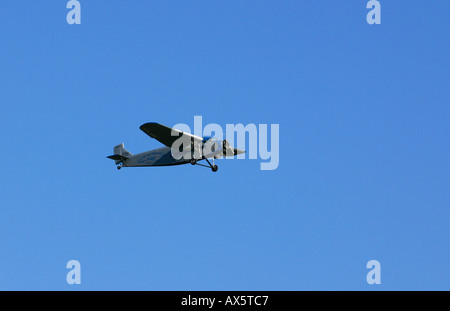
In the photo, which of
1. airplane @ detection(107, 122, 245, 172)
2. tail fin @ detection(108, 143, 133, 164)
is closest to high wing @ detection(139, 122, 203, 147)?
airplane @ detection(107, 122, 245, 172)

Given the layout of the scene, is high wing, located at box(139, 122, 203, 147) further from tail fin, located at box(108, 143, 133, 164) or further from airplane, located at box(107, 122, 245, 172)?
tail fin, located at box(108, 143, 133, 164)

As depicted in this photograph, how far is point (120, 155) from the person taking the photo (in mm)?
54688

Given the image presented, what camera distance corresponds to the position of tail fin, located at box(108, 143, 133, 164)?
54.5 meters

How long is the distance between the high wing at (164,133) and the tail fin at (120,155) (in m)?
6.03

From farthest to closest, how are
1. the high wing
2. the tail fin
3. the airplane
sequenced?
1. the tail fin
2. the airplane
3. the high wing

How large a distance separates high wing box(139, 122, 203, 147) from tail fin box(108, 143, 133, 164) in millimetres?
6028

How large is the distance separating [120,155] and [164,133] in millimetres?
7861

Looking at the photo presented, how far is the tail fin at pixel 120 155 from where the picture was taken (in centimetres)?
5453

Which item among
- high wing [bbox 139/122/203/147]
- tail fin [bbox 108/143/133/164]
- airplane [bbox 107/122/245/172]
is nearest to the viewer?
high wing [bbox 139/122/203/147]

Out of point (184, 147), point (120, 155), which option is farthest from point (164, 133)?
point (120, 155)

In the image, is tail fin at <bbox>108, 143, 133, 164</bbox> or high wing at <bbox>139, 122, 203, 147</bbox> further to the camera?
tail fin at <bbox>108, 143, 133, 164</bbox>
